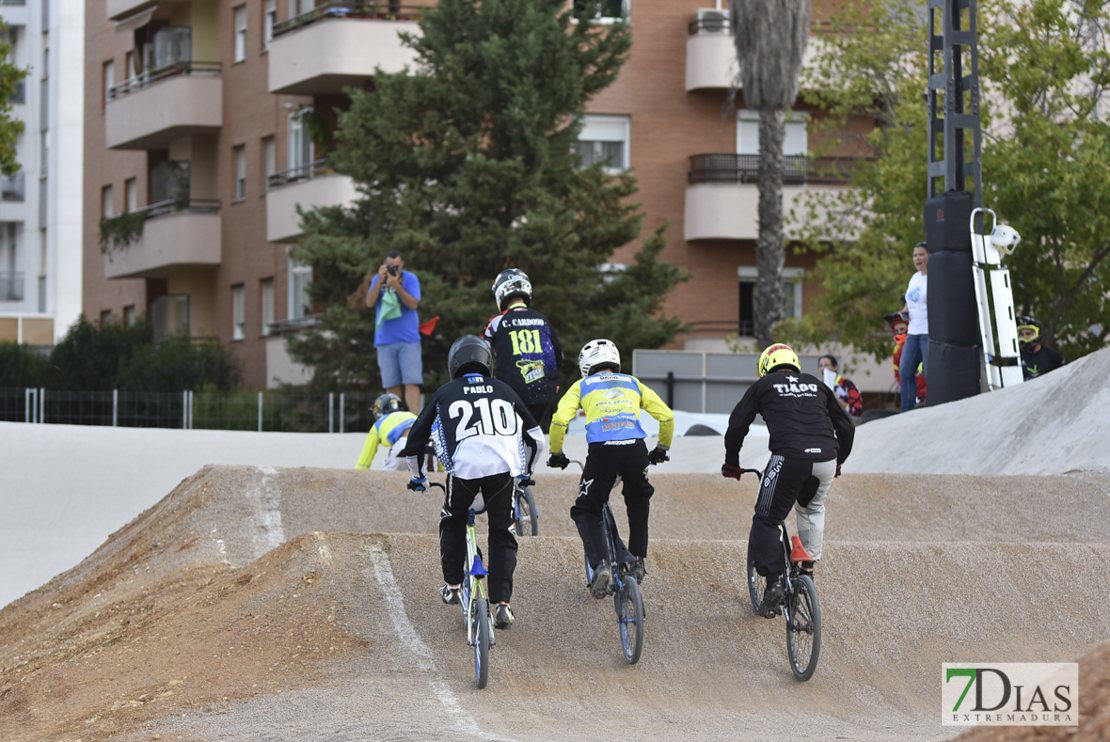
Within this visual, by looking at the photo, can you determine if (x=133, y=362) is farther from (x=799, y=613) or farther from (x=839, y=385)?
(x=799, y=613)

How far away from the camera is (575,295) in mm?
29359

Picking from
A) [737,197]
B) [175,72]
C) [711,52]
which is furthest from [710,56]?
[175,72]

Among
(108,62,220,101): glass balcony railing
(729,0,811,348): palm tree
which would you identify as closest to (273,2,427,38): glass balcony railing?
(108,62,220,101): glass balcony railing

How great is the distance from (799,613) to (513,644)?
1788mm

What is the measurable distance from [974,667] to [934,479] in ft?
19.3

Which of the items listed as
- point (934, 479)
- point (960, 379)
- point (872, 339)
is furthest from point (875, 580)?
point (872, 339)

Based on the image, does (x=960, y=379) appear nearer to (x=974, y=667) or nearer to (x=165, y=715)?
(x=974, y=667)

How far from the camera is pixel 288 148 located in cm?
3725

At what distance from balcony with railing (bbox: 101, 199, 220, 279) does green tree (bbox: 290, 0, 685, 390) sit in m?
11.1

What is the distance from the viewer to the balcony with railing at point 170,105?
131 ft

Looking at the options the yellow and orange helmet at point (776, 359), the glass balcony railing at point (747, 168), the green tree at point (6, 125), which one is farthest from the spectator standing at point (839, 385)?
the green tree at point (6, 125)

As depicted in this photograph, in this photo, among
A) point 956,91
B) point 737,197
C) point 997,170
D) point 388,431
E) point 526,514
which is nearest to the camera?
point 526,514

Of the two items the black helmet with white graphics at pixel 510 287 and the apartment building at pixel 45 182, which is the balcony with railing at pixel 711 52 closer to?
the black helmet with white graphics at pixel 510 287

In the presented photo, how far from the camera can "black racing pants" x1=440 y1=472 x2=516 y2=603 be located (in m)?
9.09
